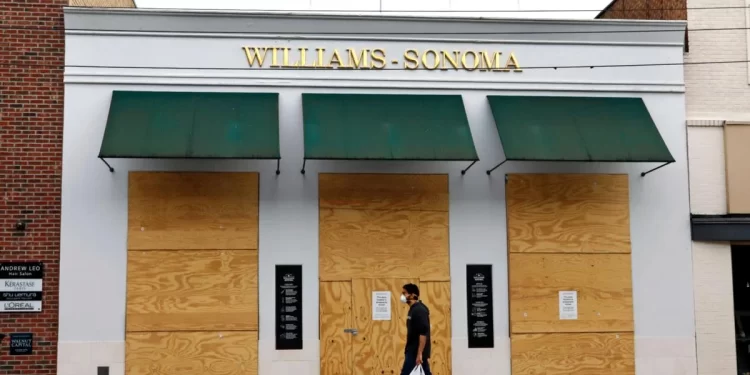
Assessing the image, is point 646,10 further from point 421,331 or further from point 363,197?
point 421,331

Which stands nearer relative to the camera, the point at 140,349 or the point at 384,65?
the point at 140,349

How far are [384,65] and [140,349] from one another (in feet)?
19.1

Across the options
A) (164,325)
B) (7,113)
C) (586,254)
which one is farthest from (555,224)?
(7,113)

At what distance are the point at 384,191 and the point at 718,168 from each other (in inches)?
219

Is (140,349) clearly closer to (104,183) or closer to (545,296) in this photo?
(104,183)

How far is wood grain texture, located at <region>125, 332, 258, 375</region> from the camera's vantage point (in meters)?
11.9

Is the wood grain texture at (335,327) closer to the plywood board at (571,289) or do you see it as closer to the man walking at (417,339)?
the man walking at (417,339)

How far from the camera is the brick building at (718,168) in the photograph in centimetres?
1284

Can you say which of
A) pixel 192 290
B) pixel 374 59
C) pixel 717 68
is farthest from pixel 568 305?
pixel 192 290

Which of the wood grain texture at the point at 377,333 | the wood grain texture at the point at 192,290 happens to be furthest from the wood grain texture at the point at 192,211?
the wood grain texture at the point at 377,333

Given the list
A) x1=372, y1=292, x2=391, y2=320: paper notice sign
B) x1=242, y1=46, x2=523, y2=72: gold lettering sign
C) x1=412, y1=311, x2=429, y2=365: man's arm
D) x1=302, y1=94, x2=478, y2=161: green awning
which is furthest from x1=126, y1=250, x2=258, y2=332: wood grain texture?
x1=242, y1=46, x2=523, y2=72: gold lettering sign

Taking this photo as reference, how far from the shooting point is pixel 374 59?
509 inches

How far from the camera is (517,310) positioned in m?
12.6

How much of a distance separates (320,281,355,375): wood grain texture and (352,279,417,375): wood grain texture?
4.3 inches
